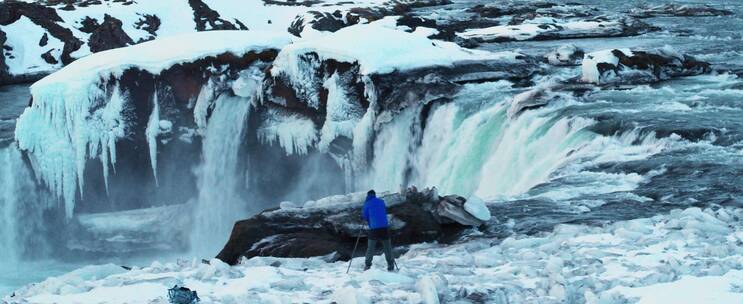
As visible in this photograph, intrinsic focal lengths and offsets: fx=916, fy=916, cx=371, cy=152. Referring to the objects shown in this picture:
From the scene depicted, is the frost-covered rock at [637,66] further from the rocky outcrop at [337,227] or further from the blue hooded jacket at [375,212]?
the blue hooded jacket at [375,212]

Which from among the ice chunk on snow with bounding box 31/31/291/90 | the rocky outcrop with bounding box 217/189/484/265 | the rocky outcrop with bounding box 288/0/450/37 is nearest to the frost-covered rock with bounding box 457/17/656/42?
the rocky outcrop with bounding box 288/0/450/37

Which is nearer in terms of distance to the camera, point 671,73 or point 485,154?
point 485,154

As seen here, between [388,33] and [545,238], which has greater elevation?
[388,33]

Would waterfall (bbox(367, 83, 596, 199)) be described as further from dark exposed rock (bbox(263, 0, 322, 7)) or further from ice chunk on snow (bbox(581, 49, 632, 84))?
dark exposed rock (bbox(263, 0, 322, 7))

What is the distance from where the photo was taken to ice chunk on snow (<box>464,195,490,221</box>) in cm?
1577

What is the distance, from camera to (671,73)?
97.1 feet

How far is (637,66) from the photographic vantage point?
29.6 metres

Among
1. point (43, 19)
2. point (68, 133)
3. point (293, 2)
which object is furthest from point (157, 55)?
point (293, 2)

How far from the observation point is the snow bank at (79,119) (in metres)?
28.4

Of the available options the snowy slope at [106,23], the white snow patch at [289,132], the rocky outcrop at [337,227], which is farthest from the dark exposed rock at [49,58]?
the rocky outcrop at [337,227]

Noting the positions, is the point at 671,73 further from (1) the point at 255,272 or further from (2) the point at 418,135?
(1) the point at 255,272

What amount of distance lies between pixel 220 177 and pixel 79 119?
4724 millimetres

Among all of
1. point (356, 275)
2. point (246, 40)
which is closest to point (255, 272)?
point (356, 275)

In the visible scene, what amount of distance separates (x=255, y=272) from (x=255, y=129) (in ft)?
53.1
